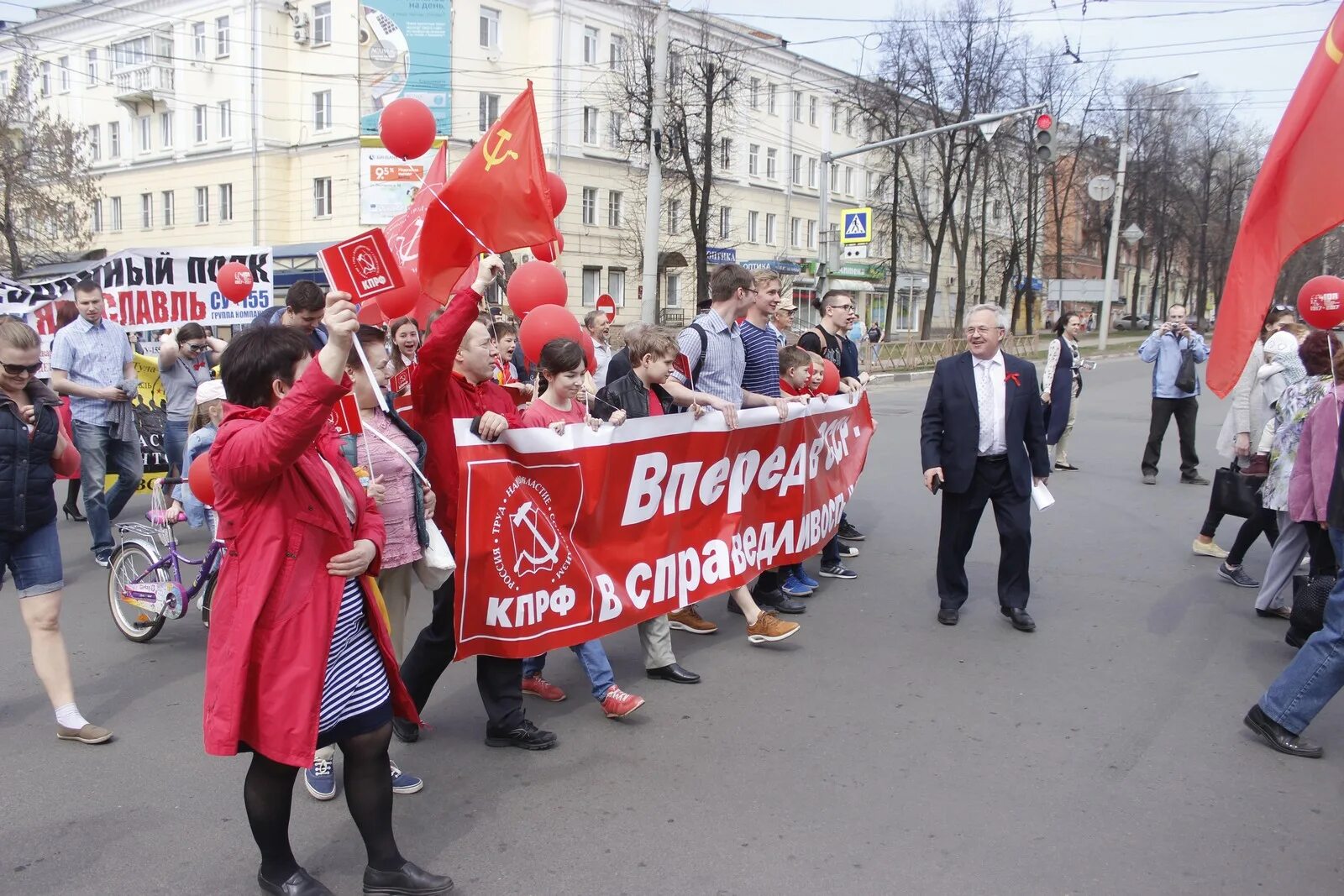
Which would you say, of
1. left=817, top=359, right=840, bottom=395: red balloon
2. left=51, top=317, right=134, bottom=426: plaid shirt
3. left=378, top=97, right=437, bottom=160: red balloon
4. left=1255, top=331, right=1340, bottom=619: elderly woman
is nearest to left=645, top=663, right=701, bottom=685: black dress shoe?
left=817, top=359, right=840, bottom=395: red balloon

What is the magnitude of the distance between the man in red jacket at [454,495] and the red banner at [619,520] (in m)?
0.07

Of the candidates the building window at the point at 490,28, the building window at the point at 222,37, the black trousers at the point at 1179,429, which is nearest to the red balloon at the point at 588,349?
the black trousers at the point at 1179,429

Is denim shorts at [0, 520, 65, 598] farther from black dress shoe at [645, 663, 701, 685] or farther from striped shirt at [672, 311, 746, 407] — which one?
striped shirt at [672, 311, 746, 407]

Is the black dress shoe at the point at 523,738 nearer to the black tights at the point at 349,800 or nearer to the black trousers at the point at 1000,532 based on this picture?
the black tights at the point at 349,800

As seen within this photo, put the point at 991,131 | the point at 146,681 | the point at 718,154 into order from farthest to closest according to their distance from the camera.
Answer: the point at 718,154 < the point at 991,131 < the point at 146,681

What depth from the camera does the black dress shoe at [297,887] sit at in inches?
123

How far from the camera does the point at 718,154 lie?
163 ft

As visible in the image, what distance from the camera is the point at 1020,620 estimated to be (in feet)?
20.2

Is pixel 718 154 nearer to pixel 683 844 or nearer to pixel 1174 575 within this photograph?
pixel 1174 575

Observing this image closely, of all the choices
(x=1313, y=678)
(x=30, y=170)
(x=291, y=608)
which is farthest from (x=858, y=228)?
(x=30, y=170)

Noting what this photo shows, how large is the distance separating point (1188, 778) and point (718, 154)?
48.1 m

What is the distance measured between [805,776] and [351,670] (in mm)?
1980

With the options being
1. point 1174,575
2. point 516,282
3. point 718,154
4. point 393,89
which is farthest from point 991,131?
point 516,282

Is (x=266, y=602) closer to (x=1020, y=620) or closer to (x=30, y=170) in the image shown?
(x=1020, y=620)
